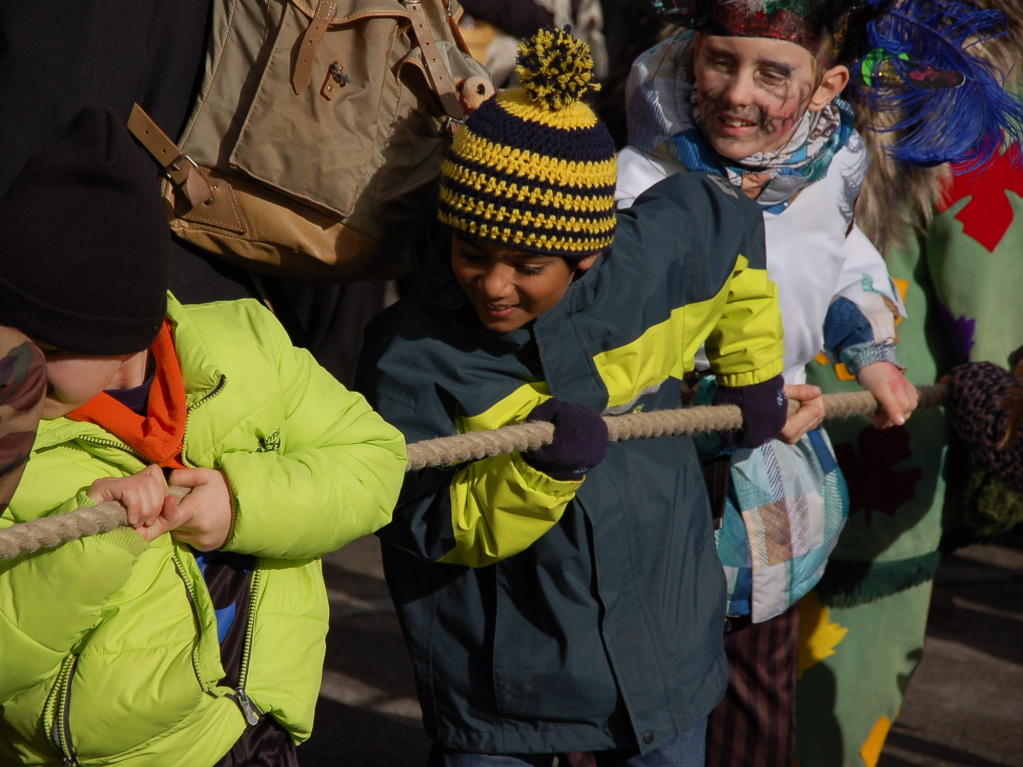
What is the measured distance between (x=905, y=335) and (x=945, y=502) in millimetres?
360

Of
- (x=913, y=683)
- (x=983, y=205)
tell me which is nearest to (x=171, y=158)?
(x=983, y=205)

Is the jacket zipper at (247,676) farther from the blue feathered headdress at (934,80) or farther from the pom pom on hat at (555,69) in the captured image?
the blue feathered headdress at (934,80)

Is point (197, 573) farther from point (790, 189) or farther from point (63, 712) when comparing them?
point (790, 189)

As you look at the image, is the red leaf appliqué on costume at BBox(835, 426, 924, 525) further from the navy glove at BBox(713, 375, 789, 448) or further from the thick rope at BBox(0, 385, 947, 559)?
the navy glove at BBox(713, 375, 789, 448)

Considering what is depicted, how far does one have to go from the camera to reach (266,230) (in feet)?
5.29

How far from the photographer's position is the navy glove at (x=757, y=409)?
5.82 ft

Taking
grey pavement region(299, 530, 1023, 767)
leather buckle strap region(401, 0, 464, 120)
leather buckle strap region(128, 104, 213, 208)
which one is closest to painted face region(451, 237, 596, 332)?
leather buckle strap region(401, 0, 464, 120)

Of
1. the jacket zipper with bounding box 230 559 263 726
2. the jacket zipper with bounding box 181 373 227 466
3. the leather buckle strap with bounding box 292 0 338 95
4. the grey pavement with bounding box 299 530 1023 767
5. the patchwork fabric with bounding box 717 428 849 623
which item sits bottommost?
the grey pavement with bounding box 299 530 1023 767

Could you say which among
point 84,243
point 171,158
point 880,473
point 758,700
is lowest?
point 758,700

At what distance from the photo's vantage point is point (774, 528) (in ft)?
6.27

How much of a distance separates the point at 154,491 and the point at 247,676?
0.27 metres

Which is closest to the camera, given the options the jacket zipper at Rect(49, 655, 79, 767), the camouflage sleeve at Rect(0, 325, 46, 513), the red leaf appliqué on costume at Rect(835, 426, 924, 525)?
the camouflage sleeve at Rect(0, 325, 46, 513)

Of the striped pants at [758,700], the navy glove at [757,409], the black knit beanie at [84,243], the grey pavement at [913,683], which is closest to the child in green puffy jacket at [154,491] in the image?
the black knit beanie at [84,243]

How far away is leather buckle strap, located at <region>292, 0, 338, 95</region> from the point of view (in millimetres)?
1566
